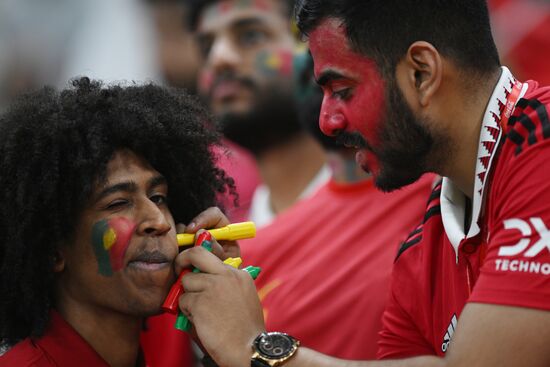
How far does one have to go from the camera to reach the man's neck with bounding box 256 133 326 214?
569 centimetres

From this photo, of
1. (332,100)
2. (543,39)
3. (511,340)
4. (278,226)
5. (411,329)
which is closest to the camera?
(511,340)

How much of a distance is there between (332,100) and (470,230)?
23.0 inches

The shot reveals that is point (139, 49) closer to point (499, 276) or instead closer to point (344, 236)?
point (344, 236)

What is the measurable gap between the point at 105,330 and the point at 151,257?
0.32 meters

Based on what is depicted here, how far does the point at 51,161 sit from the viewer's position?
3.28 meters

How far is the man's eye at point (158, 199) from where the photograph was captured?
342 centimetres

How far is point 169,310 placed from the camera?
3.22m

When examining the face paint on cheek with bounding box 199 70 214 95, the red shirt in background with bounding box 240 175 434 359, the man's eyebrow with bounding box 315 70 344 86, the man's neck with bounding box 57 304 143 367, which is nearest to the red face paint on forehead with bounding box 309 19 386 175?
the man's eyebrow with bounding box 315 70 344 86

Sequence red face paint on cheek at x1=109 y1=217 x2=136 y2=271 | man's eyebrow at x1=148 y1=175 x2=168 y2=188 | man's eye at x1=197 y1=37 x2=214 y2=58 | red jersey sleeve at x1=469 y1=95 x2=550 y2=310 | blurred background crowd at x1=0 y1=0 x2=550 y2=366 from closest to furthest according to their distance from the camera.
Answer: red jersey sleeve at x1=469 y1=95 x2=550 y2=310 < red face paint on cheek at x1=109 y1=217 x2=136 y2=271 < man's eyebrow at x1=148 y1=175 x2=168 y2=188 < man's eye at x1=197 y1=37 x2=214 y2=58 < blurred background crowd at x1=0 y1=0 x2=550 y2=366

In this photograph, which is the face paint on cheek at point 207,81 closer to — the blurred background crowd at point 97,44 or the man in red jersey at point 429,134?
the blurred background crowd at point 97,44

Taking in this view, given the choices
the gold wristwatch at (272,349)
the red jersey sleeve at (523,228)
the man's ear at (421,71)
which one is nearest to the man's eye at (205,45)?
the man's ear at (421,71)

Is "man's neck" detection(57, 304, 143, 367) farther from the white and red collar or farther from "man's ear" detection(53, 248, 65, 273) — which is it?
the white and red collar

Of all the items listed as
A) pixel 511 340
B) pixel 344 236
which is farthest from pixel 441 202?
pixel 344 236

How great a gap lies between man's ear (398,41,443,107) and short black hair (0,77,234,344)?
861 millimetres
